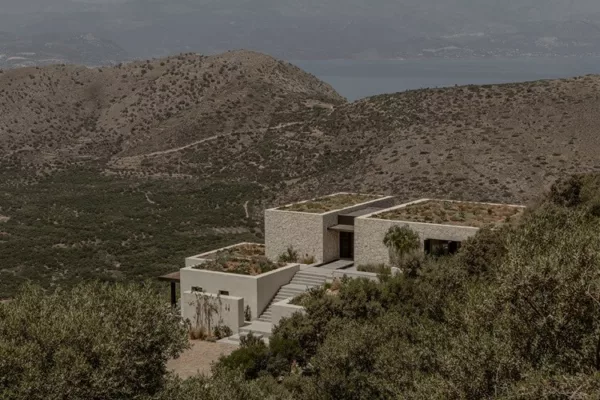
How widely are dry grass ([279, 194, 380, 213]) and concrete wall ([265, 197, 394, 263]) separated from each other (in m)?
0.83

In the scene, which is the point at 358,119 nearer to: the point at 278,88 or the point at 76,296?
the point at 278,88

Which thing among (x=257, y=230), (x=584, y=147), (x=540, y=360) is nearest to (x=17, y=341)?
(x=540, y=360)

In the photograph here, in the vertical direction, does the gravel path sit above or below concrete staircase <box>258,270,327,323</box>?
below

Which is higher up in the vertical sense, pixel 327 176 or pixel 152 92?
pixel 152 92

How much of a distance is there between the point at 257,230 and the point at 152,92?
40511mm

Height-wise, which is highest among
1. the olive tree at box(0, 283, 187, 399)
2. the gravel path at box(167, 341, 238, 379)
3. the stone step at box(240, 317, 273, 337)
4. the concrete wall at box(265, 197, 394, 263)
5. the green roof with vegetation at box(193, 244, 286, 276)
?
the olive tree at box(0, 283, 187, 399)

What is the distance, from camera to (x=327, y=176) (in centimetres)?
5694

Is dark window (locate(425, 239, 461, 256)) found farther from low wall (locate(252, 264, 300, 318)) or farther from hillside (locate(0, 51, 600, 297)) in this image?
hillside (locate(0, 51, 600, 297))

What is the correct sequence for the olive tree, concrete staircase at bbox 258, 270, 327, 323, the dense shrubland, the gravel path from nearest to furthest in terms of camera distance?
the dense shrubland → the olive tree → the gravel path → concrete staircase at bbox 258, 270, 327, 323

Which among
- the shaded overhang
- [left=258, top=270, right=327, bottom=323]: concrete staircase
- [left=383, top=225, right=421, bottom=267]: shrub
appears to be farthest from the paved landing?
[left=383, top=225, right=421, bottom=267]: shrub

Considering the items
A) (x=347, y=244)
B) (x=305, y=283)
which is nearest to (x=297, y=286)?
(x=305, y=283)

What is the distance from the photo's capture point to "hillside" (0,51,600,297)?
157 ft

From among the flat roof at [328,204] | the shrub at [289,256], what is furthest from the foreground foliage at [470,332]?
the flat roof at [328,204]

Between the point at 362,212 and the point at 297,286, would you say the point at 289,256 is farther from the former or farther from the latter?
the point at 362,212
